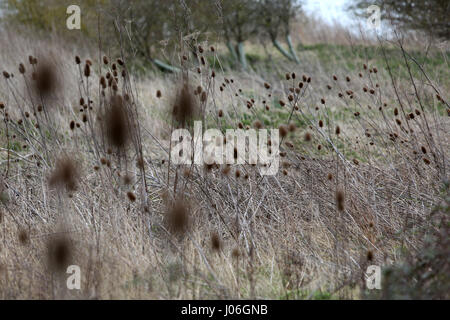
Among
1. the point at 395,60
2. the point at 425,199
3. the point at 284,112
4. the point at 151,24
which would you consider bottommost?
the point at 425,199

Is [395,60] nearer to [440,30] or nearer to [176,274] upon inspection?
[440,30]

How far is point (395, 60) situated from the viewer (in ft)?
37.0

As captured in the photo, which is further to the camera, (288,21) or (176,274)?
(288,21)

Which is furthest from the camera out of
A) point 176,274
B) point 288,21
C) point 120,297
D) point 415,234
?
point 288,21

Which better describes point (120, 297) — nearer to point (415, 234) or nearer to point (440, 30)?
point (415, 234)

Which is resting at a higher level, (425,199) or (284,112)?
(284,112)

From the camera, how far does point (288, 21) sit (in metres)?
13.5

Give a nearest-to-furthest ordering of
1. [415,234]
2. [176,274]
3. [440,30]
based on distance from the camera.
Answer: [176,274] → [415,234] → [440,30]

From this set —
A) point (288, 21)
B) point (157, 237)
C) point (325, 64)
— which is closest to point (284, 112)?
point (325, 64)

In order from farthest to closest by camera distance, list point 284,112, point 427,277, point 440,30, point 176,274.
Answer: point 440,30, point 284,112, point 176,274, point 427,277

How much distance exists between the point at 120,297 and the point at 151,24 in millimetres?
9771

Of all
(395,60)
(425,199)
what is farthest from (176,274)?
(395,60)

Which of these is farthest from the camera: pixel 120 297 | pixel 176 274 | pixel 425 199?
pixel 425 199
